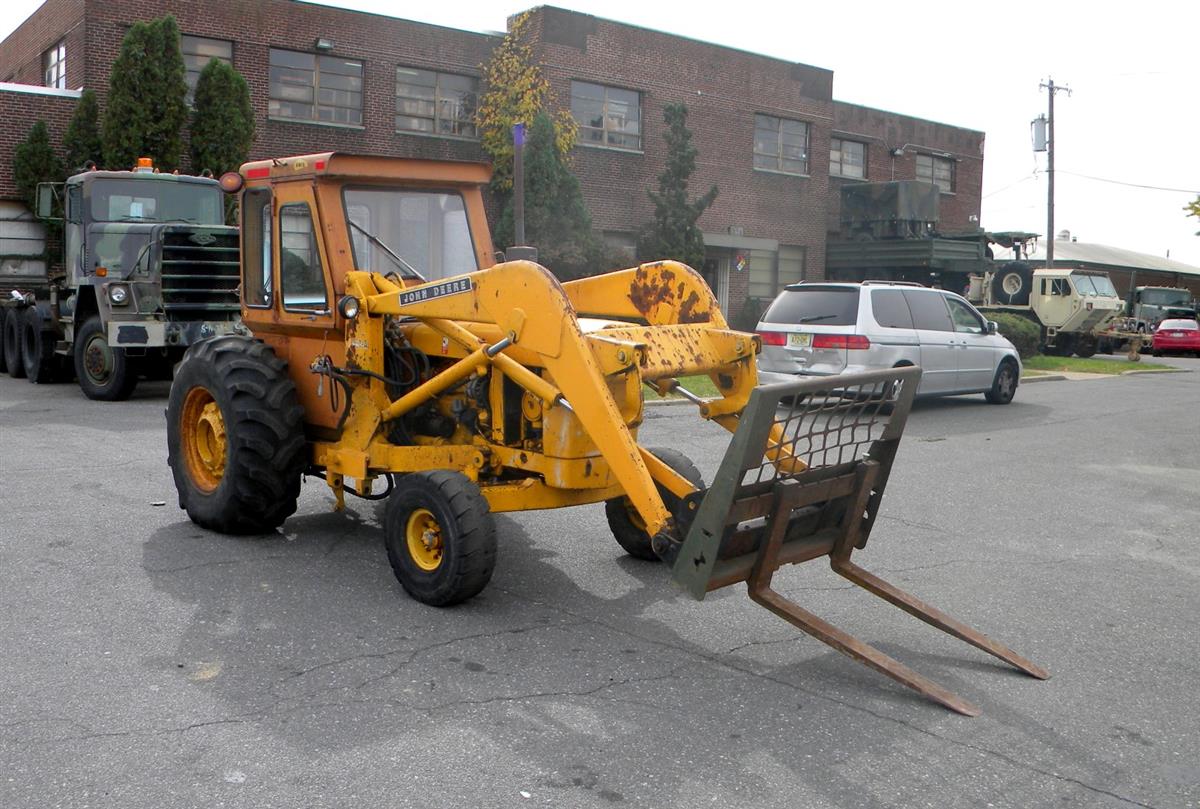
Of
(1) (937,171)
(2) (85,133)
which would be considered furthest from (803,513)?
(1) (937,171)

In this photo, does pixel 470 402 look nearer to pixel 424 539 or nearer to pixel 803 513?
pixel 424 539

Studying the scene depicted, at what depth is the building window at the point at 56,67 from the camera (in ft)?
79.2

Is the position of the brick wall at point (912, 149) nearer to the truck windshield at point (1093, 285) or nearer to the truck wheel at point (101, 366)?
the truck windshield at point (1093, 285)

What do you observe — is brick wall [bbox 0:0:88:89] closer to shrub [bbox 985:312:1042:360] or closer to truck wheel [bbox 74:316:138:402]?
truck wheel [bbox 74:316:138:402]

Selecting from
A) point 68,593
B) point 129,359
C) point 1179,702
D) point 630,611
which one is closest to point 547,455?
point 630,611

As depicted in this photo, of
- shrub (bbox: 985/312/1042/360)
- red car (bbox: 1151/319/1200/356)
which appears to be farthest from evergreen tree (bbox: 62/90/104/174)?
red car (bbox: 1151/319/1200/356)

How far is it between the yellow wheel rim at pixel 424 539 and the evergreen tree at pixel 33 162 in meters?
18.7

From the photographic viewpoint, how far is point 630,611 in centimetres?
595

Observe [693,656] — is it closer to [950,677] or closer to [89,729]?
[950,677]

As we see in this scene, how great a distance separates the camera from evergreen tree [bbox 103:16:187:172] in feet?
69.4

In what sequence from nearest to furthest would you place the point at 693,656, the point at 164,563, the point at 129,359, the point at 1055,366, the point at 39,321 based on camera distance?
the point at 693,656 → the point at 164,563 → the point at 129,359 → the point at 39,321 → the point at 1055,366

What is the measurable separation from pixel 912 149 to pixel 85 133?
27.1 metres

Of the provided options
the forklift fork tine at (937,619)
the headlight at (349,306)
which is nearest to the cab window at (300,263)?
the headlight at (349,306)

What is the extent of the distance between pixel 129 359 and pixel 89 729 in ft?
37.0
